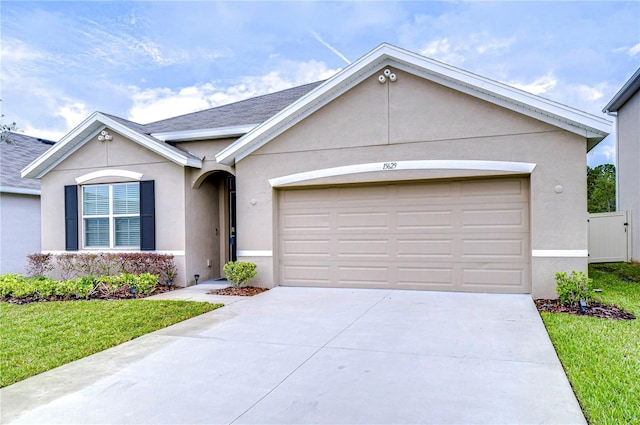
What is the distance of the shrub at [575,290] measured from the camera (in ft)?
24.6

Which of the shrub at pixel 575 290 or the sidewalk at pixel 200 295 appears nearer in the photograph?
the shrub at pixel 575 290

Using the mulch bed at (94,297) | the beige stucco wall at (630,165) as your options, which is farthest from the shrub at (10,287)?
the beige stucco wall at (630,165)

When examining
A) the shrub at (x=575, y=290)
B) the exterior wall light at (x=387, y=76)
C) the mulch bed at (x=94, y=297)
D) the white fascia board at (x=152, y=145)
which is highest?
the exterior wall light at (x=387, y=76)

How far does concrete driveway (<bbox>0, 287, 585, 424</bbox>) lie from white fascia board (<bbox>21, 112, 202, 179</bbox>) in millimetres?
5131

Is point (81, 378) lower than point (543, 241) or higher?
lower

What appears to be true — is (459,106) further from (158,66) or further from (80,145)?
(158,66)

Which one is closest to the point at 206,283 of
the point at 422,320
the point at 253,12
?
the point at 422,320

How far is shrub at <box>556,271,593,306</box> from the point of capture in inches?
295

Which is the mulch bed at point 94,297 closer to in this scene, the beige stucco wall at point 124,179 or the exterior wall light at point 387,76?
the beige stucco wall at point 124,179

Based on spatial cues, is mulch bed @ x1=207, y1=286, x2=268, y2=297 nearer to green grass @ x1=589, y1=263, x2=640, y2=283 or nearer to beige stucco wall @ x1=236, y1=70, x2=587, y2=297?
beige stucco wall @ x1=236, y1=70, x2=587, y2=297

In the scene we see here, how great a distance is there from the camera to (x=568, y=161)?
26.8 feet

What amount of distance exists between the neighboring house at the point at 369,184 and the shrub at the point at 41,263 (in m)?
0.65

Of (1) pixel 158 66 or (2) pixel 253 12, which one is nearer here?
(2) pixel 253 12

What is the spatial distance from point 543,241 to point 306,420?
664cm
